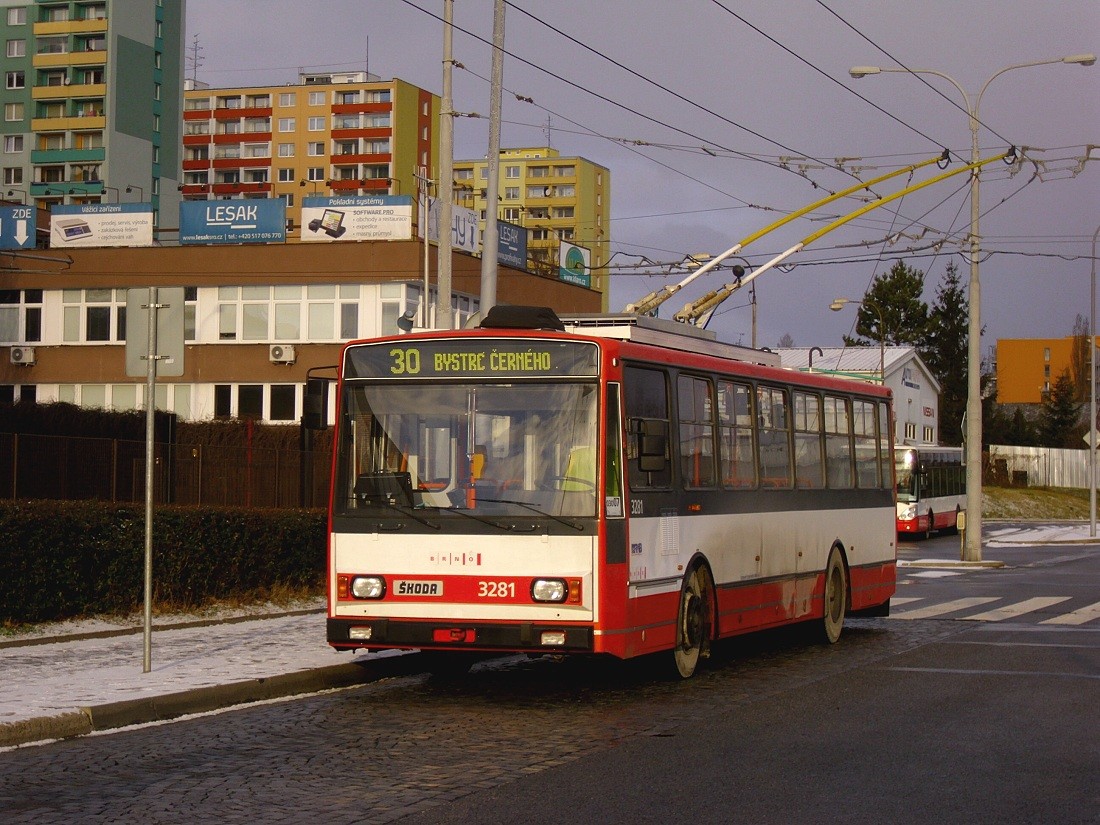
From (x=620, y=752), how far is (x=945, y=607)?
46.2 feet

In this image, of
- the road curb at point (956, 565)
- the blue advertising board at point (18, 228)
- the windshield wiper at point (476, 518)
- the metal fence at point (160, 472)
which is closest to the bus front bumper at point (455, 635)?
the windshield wiper at point (476, 518)

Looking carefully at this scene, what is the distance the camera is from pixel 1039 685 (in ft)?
43.5

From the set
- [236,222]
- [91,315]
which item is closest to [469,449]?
[236,222]

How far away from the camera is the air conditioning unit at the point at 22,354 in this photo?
55.9 metres

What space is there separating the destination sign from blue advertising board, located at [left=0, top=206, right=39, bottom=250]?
45.8 metres

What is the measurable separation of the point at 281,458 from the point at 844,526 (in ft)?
41.8

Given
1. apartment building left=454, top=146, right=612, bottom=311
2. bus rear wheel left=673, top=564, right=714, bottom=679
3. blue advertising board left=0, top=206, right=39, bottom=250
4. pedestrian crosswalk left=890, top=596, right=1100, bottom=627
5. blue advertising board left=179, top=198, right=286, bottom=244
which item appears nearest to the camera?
bus rear wheel left=673, top=564, right=714, bottom=679

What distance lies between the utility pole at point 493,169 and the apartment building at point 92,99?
77032 millimetres

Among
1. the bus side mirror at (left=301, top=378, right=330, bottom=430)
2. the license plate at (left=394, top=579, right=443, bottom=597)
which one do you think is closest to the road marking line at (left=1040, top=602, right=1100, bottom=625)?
the license plate at (left=394, top=579, right=443, bottom=597)

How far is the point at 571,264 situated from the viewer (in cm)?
6334

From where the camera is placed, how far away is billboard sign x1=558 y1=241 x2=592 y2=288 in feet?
206

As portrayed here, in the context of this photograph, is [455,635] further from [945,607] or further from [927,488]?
[927,488]

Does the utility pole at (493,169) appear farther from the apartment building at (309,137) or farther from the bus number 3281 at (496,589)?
the apartment building at (309,137)

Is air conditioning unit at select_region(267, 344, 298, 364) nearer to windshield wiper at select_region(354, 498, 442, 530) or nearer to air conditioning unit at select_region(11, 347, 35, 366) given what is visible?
air conditioning unit at select_region(11, 347, 35, 366)
